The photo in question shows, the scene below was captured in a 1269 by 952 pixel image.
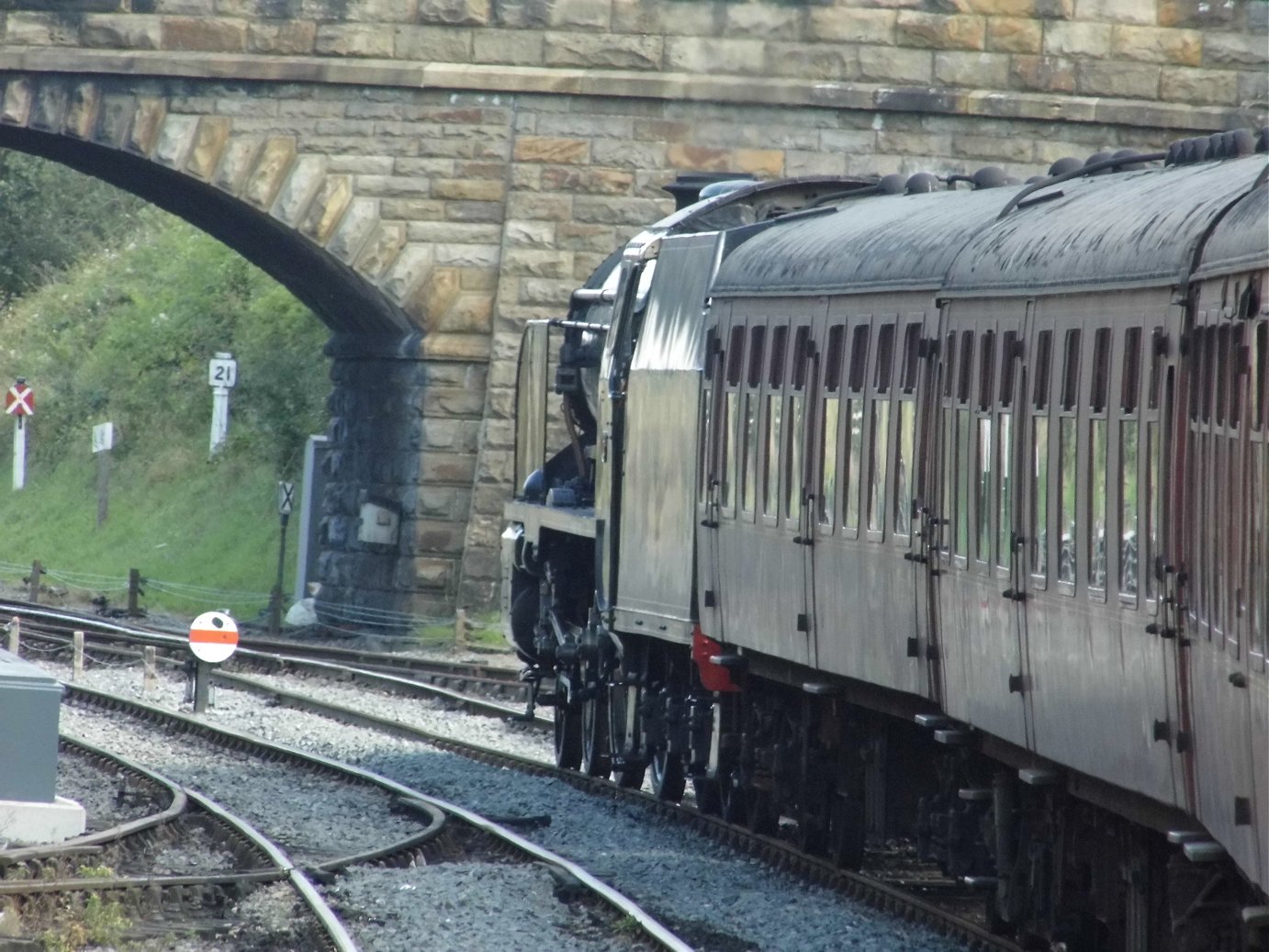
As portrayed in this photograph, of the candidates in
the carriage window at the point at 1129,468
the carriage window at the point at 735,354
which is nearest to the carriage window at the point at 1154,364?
the carriage window at the point at 1129,468

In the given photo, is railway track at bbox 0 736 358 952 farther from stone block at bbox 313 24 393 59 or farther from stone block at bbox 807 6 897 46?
stone block at bbox 807 6 897 46

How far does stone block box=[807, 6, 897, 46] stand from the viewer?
81.1 feet

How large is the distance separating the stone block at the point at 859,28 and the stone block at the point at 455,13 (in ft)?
10.9

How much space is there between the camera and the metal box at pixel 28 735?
39.9 ft

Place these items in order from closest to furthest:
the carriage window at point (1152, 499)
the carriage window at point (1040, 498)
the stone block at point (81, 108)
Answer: the carriage window at point (1152, 499) → the carriage window at point (1040, 498) → the stone block at point (81, 108)

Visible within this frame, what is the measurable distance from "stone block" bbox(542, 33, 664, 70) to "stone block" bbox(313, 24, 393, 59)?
1606mm

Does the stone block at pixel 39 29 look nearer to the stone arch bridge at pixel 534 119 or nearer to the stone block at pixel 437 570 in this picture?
the stone arch bridge at pixel 534 119

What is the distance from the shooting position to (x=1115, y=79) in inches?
983

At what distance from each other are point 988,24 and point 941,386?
52.7 feet

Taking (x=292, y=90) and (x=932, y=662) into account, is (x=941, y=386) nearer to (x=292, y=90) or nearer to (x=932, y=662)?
(x=932, y=662)

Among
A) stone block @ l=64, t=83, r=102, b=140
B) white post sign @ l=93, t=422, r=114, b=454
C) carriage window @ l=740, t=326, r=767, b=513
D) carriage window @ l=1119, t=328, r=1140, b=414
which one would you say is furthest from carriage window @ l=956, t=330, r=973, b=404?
white post sign @ l=93, t=422, r=114, b=454

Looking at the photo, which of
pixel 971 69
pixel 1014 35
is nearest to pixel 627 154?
pixel 971 69

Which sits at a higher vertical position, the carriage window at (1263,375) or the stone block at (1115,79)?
the stone block at (1115,79)

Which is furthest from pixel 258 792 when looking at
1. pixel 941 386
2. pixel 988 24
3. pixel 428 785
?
pixel 988 24
